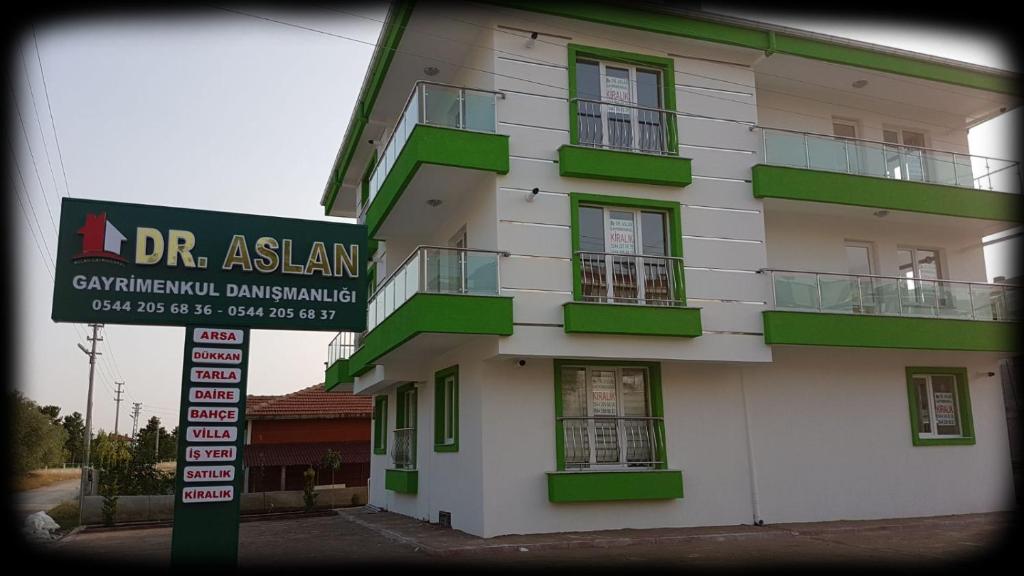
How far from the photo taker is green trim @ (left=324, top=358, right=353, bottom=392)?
72.0 feet

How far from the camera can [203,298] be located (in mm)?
10398

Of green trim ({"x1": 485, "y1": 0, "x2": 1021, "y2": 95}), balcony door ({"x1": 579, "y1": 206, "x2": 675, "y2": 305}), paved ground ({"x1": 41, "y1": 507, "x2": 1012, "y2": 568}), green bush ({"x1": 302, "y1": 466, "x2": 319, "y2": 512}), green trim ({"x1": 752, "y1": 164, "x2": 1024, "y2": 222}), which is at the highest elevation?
green trim ({"x1": 485, "y1": 0, "x2": 1021, "y2": 95})

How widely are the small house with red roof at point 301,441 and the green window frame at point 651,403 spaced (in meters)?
14.8

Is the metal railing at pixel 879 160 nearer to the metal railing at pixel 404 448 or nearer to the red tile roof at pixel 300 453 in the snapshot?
the metal railing at pixel 404 448

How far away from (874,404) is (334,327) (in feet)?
37.0

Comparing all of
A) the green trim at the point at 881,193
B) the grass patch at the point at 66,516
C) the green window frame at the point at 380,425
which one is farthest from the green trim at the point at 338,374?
the green trim at the point at 881,193

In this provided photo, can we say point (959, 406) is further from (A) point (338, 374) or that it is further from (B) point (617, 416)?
(A) point (338, 374)

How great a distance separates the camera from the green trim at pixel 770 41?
1487 cm

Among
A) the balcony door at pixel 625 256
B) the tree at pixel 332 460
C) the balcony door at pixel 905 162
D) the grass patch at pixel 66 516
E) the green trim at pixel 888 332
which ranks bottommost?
the grass patch at pixel 66 516

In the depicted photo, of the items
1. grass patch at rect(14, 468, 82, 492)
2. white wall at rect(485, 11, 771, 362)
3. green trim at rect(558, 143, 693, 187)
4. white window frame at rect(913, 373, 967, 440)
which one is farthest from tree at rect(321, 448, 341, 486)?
grass patch at rect(14, 468, 82, 492)

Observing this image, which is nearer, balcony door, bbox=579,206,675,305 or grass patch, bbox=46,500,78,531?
balcony door, bbox=579,206,675,305

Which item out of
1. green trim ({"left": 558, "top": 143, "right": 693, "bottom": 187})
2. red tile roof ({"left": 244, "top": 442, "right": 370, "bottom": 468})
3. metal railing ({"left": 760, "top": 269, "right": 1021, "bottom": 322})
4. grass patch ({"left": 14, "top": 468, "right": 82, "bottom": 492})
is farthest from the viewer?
grass patch ({"left": 14, "top": 468, "right": 82, "bottom": 492})

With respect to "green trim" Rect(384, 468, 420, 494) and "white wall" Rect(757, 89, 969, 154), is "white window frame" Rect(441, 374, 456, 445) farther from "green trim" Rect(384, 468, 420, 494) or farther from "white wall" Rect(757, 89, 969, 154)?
"white wall" Rect(757, 89, 969, 154)

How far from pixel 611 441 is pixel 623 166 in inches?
196
